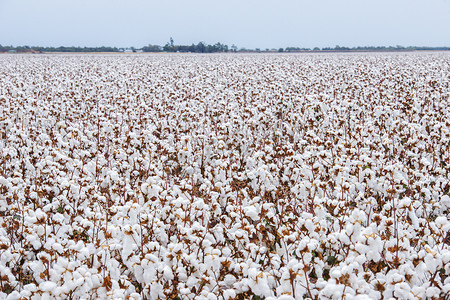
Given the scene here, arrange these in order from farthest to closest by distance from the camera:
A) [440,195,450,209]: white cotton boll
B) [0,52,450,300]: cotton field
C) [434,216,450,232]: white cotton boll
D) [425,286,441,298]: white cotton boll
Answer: [440,195,450,209]: white cotton boll → [434,216,450,232]: white cotton boll → [0,52,450,300]: cotton field → [425,286,441,298]: white cotton boll

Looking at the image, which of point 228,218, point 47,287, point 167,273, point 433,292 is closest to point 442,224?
point 433,292

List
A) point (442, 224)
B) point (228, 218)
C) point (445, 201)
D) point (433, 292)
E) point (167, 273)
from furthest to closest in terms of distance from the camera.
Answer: point (445, 201) → point (228, 218) → point (442, 224) → point (167, 273) → point (433, 292)

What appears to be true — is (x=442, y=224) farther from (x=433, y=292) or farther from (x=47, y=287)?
(x=47, y=287)

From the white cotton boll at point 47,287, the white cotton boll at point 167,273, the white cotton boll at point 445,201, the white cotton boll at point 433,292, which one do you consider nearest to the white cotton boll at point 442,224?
the white cotton boll at point 433,292

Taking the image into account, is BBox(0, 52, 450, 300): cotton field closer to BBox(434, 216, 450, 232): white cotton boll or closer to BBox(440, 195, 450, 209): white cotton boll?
BBox(434, 216, 450, 232): white cotton boll

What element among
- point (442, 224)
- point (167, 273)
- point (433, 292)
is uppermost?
point (442, 224)

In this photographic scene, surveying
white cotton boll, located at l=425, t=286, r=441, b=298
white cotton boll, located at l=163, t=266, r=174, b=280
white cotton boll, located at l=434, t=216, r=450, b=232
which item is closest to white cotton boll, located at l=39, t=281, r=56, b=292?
white cotton boll, located at l=163, t=266, r=174, b=280

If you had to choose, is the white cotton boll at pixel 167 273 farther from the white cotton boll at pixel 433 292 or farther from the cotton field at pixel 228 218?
the white cotton boll at pixel 433 292

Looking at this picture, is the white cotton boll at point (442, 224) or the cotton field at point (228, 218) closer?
the cotton field at point (228, 218)

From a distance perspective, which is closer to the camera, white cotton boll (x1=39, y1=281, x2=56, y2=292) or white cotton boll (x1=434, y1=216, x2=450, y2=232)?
white cotton boll (x1=39, y1=281, x2=56, y2=292)

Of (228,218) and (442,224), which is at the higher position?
(442,224)

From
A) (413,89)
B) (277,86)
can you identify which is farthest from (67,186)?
(413,89)

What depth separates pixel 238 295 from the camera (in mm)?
3189

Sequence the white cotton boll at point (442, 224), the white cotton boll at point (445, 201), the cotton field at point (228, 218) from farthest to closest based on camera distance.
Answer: the white cotton boll at point (445, 201) < the white cotton boll at point (442, 224) < the cotton field at point (228, 218)
